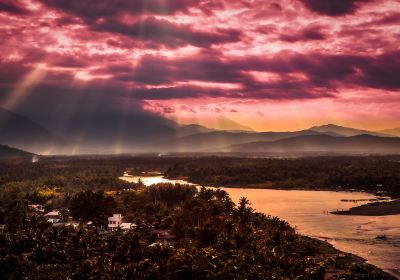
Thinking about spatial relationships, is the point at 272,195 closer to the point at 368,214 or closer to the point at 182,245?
the point at 368,214

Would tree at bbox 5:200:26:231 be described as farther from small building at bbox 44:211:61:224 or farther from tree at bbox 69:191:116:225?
small building at bbox 44:211:61:224

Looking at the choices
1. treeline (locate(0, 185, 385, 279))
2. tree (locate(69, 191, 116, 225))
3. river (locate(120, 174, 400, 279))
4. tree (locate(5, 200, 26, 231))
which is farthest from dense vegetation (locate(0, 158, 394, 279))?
river (locate(120, 174, 400, 279))

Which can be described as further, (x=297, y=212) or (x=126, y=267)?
(x=297, y=212)

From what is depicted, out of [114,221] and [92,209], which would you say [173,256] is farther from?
[92,209]

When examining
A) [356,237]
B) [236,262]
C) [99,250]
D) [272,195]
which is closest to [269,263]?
[236,262]

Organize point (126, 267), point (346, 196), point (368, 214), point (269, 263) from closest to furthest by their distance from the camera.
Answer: point (126, 267) → point (269, 263) → point (368, 214) → point (346, 196)

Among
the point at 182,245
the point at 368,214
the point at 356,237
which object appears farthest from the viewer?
the point at 368,214

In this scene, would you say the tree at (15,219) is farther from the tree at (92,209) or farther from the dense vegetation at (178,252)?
the tree at (92,209)
